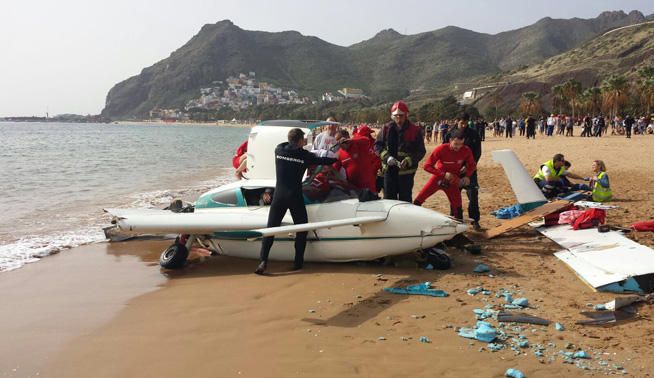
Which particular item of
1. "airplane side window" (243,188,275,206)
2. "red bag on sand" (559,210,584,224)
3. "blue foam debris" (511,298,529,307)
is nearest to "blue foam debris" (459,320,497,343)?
"blue foam debris" (511,298,529,307)

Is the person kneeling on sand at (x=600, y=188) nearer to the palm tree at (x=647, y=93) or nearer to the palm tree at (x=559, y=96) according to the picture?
the palm tree at (x=647, y=93)

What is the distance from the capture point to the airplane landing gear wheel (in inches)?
266

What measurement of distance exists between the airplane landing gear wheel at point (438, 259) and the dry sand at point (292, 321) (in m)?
0.11

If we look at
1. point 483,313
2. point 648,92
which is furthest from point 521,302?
point 648,92

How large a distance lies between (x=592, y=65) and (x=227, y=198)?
107 m

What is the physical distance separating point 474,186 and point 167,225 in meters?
5.18

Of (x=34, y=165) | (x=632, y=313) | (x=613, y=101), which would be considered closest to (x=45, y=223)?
(x=632, y=313)

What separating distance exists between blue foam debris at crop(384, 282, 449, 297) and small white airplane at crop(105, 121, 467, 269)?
29.1 inches

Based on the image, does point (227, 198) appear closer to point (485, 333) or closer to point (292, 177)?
point (292, 177)

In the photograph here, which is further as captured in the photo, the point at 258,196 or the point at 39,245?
the point at 39,245

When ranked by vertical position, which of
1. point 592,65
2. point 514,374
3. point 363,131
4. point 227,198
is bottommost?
point 514,374

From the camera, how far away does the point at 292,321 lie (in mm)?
5305

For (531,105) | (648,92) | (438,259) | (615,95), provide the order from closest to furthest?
(438,259), (648,92), (615,95), (531,105)

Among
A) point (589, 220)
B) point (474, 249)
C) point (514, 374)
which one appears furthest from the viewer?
point (589, 220)
